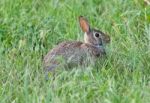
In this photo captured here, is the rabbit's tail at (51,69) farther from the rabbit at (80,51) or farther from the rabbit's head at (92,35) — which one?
the rabbit's head at (92,35)

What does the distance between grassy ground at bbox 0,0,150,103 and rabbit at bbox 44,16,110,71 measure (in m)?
0.09

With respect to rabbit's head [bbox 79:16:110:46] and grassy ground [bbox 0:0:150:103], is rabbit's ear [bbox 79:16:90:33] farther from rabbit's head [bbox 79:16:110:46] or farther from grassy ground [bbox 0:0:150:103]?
grassy ground [bbox 0:0:150:103]

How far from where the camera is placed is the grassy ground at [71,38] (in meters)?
5.12

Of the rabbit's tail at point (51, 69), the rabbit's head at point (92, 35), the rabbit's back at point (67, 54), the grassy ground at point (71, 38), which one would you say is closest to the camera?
the grassy ground at point (71, 38)

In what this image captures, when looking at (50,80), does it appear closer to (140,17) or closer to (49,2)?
(140,17)

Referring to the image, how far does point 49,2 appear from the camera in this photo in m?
7.57

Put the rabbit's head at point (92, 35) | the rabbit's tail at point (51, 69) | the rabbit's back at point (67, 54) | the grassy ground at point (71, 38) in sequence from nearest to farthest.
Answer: the grassy ground at point (71, 38) → the rabbit's tail at point (51, 69) → the rabbit's back at point (67, 54) → the rabbit's head at point (92, 35)

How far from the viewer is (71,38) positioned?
677 cm

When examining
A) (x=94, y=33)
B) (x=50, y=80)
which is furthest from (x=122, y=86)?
(x=94, y=33)

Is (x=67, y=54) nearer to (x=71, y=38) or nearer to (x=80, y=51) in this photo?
(x=80, y=51)

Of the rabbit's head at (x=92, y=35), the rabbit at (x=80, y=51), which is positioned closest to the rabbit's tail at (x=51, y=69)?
the rabbit at (x=80, y=51)

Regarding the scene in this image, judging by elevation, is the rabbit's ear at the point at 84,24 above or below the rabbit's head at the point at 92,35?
above

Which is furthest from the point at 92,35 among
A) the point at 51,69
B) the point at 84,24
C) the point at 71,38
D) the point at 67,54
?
the point at 51,69

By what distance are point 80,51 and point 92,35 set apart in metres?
0.39
